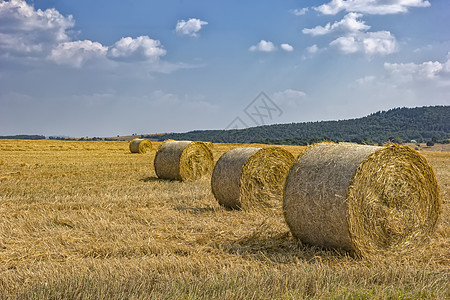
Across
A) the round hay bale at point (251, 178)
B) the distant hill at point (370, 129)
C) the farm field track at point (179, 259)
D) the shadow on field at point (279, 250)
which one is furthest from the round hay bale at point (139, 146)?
the distant hill at point (370, 129)

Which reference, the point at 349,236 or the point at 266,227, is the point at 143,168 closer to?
the point at 266,227

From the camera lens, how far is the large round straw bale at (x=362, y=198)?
5.71 metres

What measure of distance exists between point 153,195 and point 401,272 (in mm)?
6911

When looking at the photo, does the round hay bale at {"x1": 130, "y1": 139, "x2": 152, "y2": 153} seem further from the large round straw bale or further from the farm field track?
the large round straw bale

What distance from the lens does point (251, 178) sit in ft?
30.1

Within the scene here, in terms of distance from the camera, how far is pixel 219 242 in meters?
6.21

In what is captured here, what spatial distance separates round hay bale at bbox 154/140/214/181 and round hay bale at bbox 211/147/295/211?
194 inches

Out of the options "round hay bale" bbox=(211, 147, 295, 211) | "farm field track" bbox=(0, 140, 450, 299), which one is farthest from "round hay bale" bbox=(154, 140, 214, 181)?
"farm field track" bbox=(0, 140, 450, 299)

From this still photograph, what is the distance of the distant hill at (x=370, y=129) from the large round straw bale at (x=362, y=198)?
50328mm

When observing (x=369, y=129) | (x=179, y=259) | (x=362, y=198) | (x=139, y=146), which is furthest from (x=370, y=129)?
(x=179, y=259)

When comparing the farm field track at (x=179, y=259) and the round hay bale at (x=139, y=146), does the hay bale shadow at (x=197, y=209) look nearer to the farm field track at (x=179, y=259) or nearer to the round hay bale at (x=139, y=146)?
the farm field track at (x=179, y=259)

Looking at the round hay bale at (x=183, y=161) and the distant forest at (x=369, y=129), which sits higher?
the distant forest at (x=369, y=129)

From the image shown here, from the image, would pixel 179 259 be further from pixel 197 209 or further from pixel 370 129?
pixel 370 129

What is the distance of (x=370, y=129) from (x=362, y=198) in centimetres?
6982
